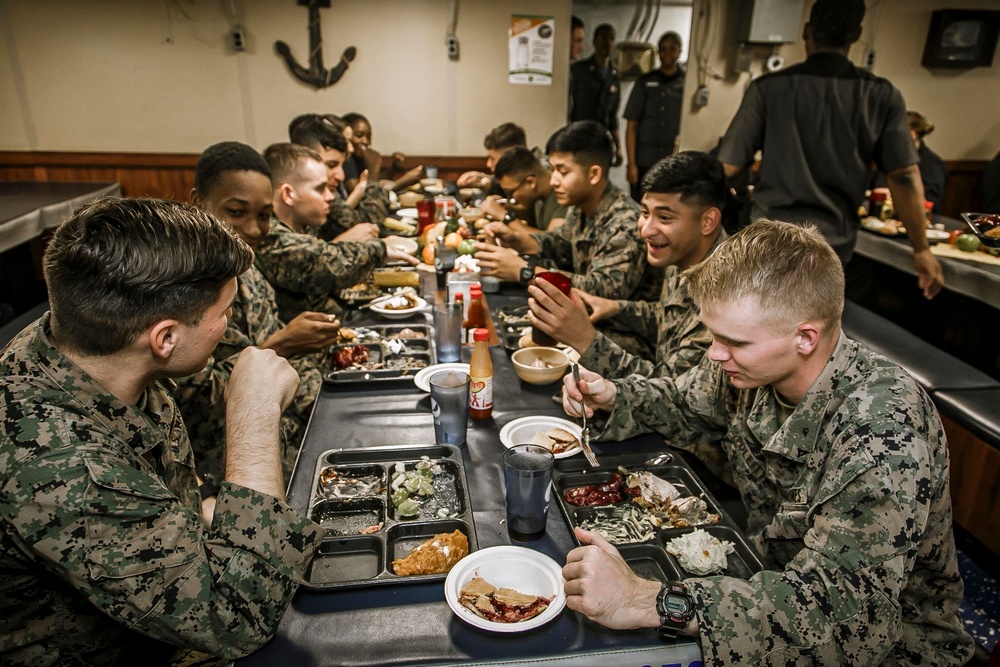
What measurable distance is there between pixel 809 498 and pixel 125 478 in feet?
4.49

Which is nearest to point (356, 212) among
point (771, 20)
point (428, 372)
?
point (428, 372)

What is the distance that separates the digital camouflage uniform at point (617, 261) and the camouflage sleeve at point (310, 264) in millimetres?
1115

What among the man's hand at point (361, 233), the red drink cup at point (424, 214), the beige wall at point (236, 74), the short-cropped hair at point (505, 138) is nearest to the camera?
the man's hand at point (361, 233)

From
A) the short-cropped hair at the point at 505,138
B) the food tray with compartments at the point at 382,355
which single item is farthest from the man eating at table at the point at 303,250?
the short-cropped hair at the point at 505,138

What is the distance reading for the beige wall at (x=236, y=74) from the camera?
6.49 metres

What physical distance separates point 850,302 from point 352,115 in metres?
4.78

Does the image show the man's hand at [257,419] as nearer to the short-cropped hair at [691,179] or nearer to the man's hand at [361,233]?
the short-cropped hair at [691,179]

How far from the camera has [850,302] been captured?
4449mm

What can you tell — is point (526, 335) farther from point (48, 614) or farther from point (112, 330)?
point (48, 614)

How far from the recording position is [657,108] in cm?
721

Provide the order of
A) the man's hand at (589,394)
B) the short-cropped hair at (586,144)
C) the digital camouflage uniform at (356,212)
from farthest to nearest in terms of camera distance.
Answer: the digital camouflage uniform at (356,212), the short-cropped hair at (586,144), the man's hand at (589,394)

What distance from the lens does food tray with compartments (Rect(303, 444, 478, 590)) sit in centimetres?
135

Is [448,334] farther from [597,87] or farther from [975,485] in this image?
[597,87]

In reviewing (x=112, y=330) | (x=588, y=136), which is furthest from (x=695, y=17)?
(x=112, y=330)
